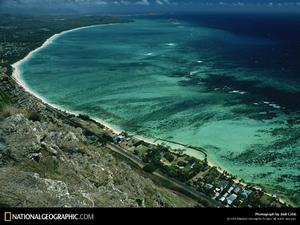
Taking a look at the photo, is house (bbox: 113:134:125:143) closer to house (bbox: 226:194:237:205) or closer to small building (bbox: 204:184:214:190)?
small building (bbox: 204:184:214:190)

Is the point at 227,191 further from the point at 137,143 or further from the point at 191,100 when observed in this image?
the point at 191,100

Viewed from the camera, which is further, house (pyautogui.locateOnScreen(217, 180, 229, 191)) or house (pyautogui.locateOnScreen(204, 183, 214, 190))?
house (pyautogui.locateOnScreen(217, 180, 229, 191))

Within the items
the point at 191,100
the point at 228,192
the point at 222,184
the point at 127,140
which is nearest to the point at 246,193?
the point at 228,192

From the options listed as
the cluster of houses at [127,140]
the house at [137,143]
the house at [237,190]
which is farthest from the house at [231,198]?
the house at [137,143]

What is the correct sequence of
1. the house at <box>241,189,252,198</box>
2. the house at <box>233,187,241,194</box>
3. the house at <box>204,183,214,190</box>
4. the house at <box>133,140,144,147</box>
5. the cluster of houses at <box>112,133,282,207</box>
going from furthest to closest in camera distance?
1. the house at <box>133,140,144,147</box>
2. the house at <box>204,183,214,190</box>
3. the house at <box>233,187,241,194</box>
4. the house at <box>241,189,252,198</box>
5. the cluster of houses at <box>112,133,282,207</box>

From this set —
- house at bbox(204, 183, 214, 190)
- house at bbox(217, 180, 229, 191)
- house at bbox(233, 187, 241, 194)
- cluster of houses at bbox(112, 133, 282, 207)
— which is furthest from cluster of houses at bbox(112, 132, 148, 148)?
house at bbox(233, 187, 241, 194)
